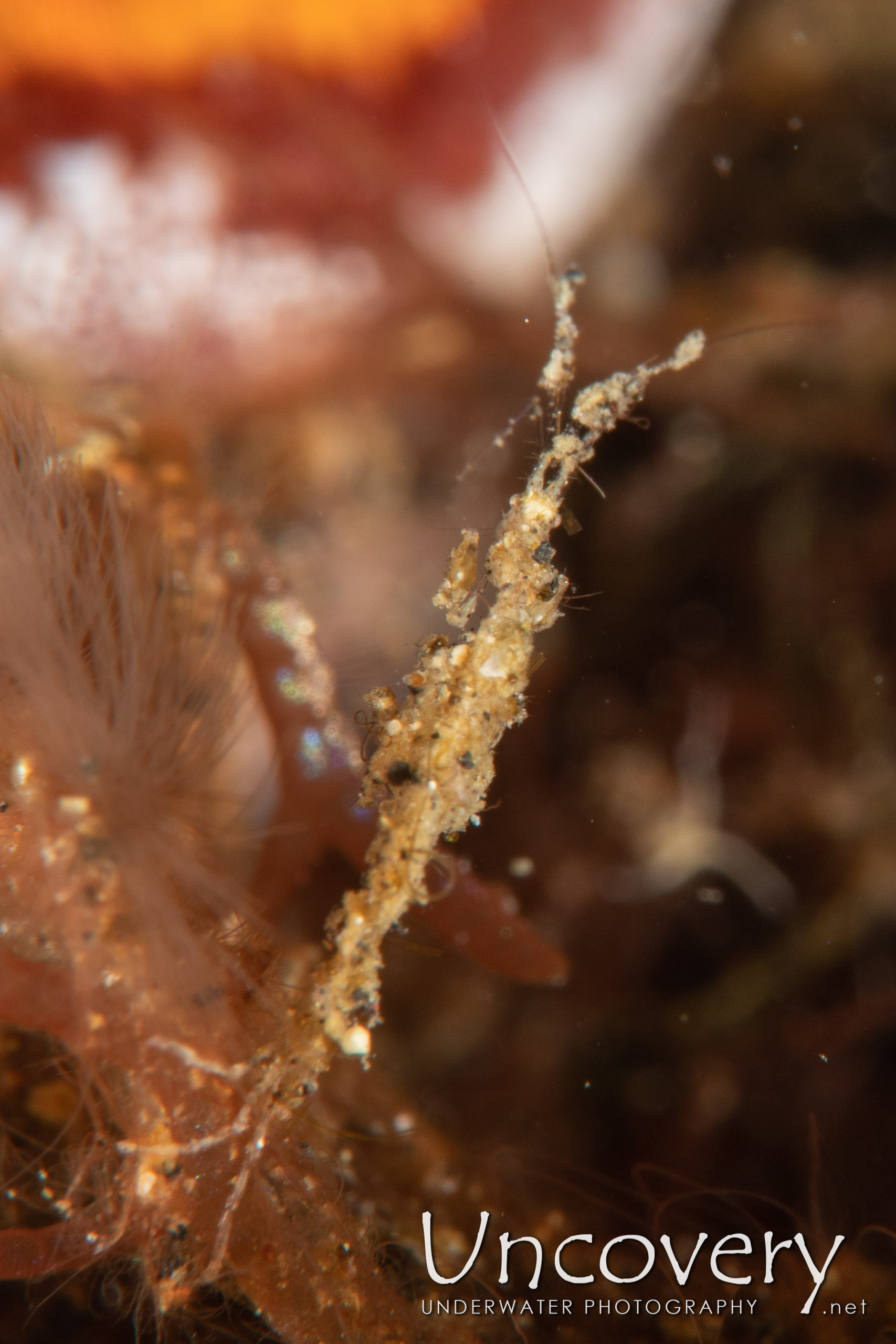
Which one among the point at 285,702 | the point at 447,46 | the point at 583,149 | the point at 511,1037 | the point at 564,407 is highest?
the point at 447,46

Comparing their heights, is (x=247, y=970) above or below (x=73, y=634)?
below

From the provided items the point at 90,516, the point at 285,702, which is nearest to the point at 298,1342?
the point at 285,702

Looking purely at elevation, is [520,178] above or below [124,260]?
above

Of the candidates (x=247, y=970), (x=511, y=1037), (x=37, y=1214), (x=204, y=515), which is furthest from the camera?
(x=511, y=1037)

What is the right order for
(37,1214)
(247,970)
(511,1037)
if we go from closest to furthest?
(247,970)
(37,1214)
(511,1037)

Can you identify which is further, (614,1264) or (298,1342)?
(614,1264)

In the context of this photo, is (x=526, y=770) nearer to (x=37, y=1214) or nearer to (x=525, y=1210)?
(x=525, y=1210)
